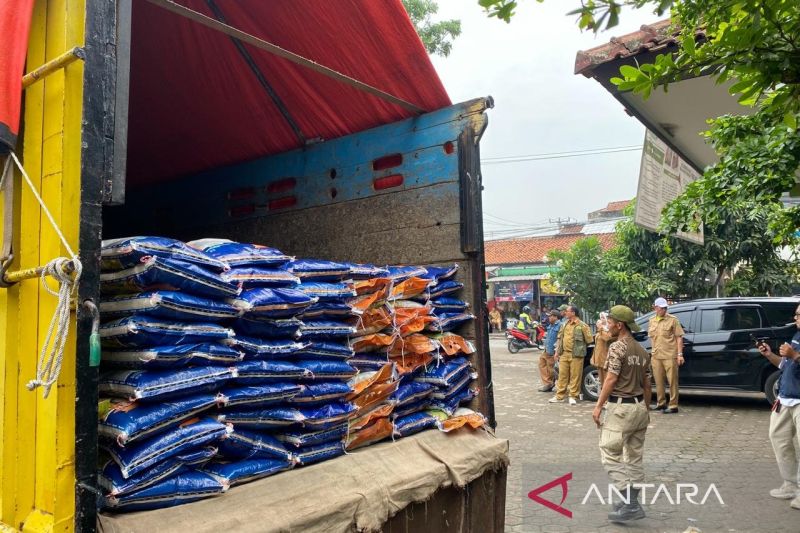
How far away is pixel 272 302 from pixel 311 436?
22.2 inches

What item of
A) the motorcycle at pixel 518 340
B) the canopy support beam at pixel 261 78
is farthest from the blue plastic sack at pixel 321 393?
the motorcycle at pixel 518 340

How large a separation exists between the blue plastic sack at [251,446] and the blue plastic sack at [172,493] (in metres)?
0.14

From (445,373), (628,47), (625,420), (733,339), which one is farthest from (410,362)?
(733,339)

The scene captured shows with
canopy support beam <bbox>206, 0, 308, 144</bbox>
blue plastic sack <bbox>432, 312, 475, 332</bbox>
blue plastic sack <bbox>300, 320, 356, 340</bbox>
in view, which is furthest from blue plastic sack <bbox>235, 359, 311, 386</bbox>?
canopy support beam <bbox>206, 0, 308, 144</bbox>

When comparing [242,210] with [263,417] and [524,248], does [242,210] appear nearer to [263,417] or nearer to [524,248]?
[263,417]

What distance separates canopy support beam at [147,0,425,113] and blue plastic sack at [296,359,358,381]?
1.40 meters

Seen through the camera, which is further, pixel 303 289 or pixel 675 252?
pixel 675 252

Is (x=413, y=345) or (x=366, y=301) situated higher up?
(x=366, y=301)

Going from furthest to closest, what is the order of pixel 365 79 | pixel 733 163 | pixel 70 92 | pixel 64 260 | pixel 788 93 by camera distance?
pixel 733 163, pixel 365 79, pixel 788 93, pixel 70 92, pixel 64 260

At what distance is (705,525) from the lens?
16.6ft

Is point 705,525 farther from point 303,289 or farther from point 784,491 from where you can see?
point 303,289

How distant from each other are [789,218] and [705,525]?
256 centimetres

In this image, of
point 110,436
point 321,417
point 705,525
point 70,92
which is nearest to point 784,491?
point 705,525

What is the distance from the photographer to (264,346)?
2.41 meters
